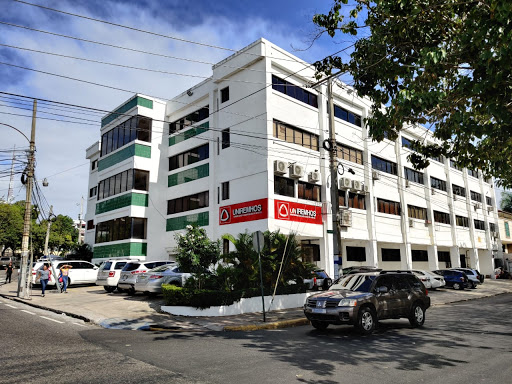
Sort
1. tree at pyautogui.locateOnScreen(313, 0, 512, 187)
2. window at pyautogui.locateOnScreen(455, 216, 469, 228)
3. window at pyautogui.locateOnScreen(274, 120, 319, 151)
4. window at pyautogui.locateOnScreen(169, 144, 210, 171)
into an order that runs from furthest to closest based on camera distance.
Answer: window at pyautogui.locateOnScreen(455, 216, 469, 228), window at pyautogui.locateOnScreen(169, 144, 210, 171), window at pyautogui.locateOnScreen(274, 120, 319, 151), tree at pyautogui.locateOnScreen(313, 0, 512, 187)

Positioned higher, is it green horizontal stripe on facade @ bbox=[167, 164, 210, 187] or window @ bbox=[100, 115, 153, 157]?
window @ bbox=[100, 115, 153, 157]

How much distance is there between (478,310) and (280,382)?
46.6ft

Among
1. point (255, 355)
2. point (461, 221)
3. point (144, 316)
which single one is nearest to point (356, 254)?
point (461, 221)

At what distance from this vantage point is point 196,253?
45.9 feet

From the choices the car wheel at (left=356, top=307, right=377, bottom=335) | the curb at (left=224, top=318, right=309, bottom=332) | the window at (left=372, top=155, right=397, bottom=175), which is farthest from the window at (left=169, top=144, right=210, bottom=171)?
the car wheel at (left=356, top=307, right=377, bottom=335)

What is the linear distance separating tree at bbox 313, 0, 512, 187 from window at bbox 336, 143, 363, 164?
51.1 feet

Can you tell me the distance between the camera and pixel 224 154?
2564 centimetres

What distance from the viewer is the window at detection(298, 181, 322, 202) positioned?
24.8 meters

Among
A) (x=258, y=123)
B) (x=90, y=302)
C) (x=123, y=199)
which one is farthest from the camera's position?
(x=123, y=199)

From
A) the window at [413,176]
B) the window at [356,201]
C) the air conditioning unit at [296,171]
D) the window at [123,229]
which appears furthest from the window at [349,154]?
the window at [123,229]

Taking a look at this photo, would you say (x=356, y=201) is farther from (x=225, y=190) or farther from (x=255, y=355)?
(x=255, y=355)

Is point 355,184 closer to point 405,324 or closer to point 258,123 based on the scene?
point 258,123

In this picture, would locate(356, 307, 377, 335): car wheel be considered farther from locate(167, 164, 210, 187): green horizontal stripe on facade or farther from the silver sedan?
locate(167, 164, 210, 187): green horizontal stripe on facade

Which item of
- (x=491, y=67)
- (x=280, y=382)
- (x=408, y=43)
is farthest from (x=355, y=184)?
(x=280, y=382)
